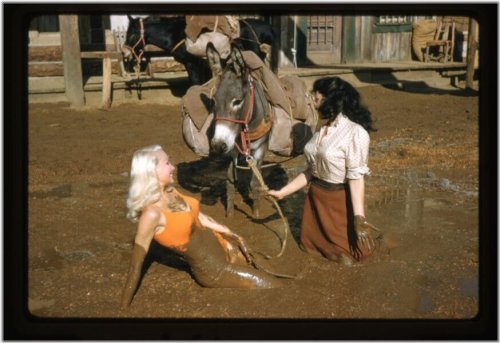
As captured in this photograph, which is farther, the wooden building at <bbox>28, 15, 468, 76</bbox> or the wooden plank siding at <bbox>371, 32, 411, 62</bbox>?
the wooden plank siding at <bbox>371, 32, 411, 62</bbox>

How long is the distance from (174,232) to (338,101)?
1.86 metres

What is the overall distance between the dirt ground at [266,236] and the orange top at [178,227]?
610 mm

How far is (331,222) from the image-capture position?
19.6 feet

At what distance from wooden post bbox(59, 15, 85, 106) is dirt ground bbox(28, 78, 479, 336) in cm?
249

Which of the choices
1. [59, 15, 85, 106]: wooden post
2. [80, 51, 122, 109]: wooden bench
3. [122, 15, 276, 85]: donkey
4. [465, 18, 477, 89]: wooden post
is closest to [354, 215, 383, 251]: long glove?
[122, 15, 276, 85]: donkey

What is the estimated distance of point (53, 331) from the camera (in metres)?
4.40

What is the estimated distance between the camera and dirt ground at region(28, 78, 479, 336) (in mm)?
5387

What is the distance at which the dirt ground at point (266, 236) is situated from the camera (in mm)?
5387

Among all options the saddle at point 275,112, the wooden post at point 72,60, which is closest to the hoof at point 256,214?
the saddle at point 275,112

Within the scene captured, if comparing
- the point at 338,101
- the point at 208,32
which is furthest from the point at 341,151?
the point at 208,32

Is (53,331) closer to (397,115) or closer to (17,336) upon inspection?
(17,336)

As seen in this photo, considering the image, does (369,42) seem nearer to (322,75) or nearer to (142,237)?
(322,75)

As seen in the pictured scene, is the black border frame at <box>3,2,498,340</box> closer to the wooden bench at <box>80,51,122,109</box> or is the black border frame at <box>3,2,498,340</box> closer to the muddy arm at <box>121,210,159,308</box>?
the muddy arm at <box>121,210,159,308</box>

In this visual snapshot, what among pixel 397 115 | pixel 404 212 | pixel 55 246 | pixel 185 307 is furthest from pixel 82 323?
pixel 397 115
